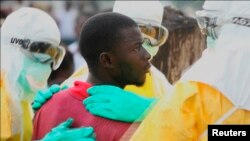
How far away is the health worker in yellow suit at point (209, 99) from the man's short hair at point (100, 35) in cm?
65

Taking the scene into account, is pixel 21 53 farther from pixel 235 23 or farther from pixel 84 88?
pixel 235 23

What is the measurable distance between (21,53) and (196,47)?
160 centimetres

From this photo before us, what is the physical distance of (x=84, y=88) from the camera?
295 cm

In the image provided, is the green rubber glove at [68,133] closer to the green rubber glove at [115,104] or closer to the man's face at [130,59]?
the green rubber glove at [115,104]

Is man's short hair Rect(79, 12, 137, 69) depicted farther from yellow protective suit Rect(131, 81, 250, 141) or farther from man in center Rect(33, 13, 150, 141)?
yellow protective suit Rect(131, 81, 250, 141)

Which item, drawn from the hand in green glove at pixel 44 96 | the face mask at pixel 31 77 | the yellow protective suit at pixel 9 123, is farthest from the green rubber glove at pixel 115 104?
the face mask at pixel 31 77

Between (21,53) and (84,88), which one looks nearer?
(84,88)

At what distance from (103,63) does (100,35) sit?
132mm

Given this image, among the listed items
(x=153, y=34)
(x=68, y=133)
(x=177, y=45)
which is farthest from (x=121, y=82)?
(x=177, y=45)

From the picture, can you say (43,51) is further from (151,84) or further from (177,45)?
(177,45)

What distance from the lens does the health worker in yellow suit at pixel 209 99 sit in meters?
2.31

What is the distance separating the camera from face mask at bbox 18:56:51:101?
4188 mm

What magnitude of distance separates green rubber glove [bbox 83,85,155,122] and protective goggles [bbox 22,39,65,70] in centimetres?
141

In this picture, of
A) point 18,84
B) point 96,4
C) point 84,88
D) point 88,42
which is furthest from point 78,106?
point 96,4
